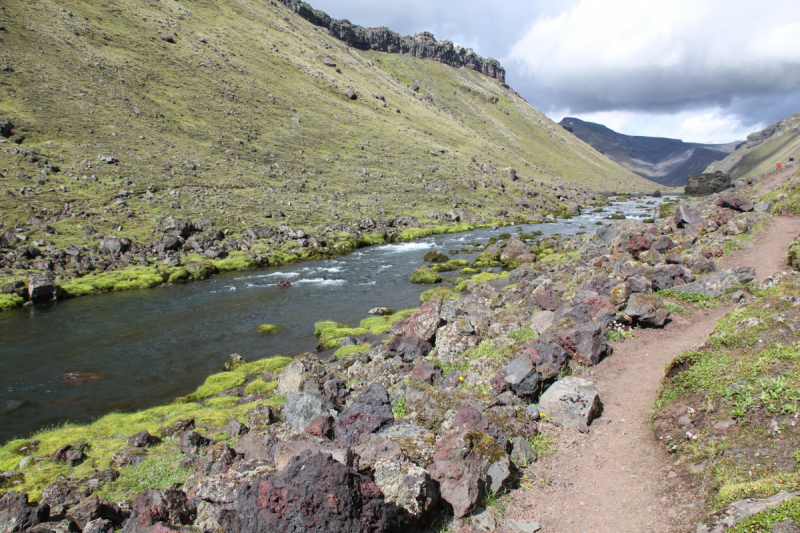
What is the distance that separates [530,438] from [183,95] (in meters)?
92.3

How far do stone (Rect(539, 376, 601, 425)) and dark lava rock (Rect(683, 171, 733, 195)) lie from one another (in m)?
161

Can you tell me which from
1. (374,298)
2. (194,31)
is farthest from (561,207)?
(194,31)

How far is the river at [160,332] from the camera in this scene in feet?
62.1

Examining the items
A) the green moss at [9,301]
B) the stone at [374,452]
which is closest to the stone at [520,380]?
the stone at [374,452]

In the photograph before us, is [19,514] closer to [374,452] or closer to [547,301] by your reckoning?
[374,452]

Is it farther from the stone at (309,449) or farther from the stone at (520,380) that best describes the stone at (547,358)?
the stone at (309,449)

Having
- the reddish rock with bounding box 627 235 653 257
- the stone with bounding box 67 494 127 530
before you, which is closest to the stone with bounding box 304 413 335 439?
the stone with bounding box 67 494 127 530

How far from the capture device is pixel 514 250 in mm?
46125

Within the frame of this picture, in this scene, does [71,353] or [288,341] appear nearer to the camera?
[71,353]

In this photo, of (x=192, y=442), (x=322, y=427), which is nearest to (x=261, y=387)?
(x=192, y=442)

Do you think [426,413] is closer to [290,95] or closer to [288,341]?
[288,341]

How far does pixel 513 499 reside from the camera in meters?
8.26

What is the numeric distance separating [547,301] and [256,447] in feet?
47.5

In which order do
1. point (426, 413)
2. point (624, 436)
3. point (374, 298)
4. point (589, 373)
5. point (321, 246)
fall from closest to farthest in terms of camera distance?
point (624, 436)
point (426, 413)
point (589, 373)
point (374, 298)
point (321, 246)
